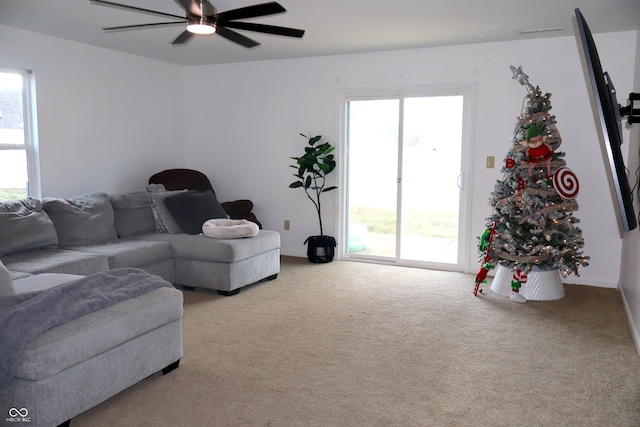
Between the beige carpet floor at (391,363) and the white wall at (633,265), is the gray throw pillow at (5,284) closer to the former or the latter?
the beige carpet floor at (391,363)

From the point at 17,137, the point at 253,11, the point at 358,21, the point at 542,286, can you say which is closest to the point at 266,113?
the point at 358,21

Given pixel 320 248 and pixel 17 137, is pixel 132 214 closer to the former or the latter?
pixel 17 137

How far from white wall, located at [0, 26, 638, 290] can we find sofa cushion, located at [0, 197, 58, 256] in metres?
1.04

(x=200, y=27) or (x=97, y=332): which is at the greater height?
(x=200, y=27)

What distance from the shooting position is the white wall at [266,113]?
193 inches

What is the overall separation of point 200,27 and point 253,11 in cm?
43

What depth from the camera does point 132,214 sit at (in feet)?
16.3

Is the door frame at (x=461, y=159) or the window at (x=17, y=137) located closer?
the window at (x=17, y=137)

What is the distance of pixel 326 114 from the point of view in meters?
6.06

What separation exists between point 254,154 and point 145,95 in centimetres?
145

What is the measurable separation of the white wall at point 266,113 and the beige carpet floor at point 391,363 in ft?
3.49

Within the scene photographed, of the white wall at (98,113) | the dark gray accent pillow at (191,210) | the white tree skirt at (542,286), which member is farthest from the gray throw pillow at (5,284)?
the white tree skirt at (542,286)

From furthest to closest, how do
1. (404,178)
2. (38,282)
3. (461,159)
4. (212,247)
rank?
(404,178) < (461,159) < (212,247) < (38,282)

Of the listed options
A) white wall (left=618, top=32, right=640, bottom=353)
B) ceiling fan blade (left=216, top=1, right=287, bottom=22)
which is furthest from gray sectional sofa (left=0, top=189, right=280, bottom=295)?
white wall (left=618, top=32, right=640, bottom=353)
